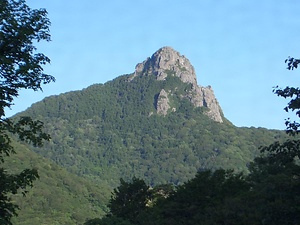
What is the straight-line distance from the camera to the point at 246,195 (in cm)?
4500

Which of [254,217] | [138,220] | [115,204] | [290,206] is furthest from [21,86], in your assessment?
[115,204]

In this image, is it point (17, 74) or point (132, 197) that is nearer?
point (17, 74)

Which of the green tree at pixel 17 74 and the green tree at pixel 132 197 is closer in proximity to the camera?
the green tree at pixel 17 74

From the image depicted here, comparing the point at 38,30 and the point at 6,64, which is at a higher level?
the point at 38,30

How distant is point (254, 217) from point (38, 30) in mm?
27743

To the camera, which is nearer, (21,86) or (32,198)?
(21,86)

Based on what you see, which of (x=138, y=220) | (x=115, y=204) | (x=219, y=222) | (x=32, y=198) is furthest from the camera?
(x=32, y=198)

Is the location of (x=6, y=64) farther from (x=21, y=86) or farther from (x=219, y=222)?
(x=219, y=222)

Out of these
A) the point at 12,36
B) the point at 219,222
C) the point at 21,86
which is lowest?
the point at 219,222

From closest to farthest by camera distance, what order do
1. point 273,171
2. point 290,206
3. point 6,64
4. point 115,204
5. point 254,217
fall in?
point 6,64 < point 290,206 < point 254,217 < point 273,171 < point 115,204

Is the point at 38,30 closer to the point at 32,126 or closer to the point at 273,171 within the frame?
the point at 32,126

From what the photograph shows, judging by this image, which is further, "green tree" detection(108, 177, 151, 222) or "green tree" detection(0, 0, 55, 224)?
"green tree" detection(108, 177, 151, 222)

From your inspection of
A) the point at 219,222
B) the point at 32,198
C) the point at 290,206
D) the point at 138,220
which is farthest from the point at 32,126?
the point at 32,198

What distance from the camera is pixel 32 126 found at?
605 inches
